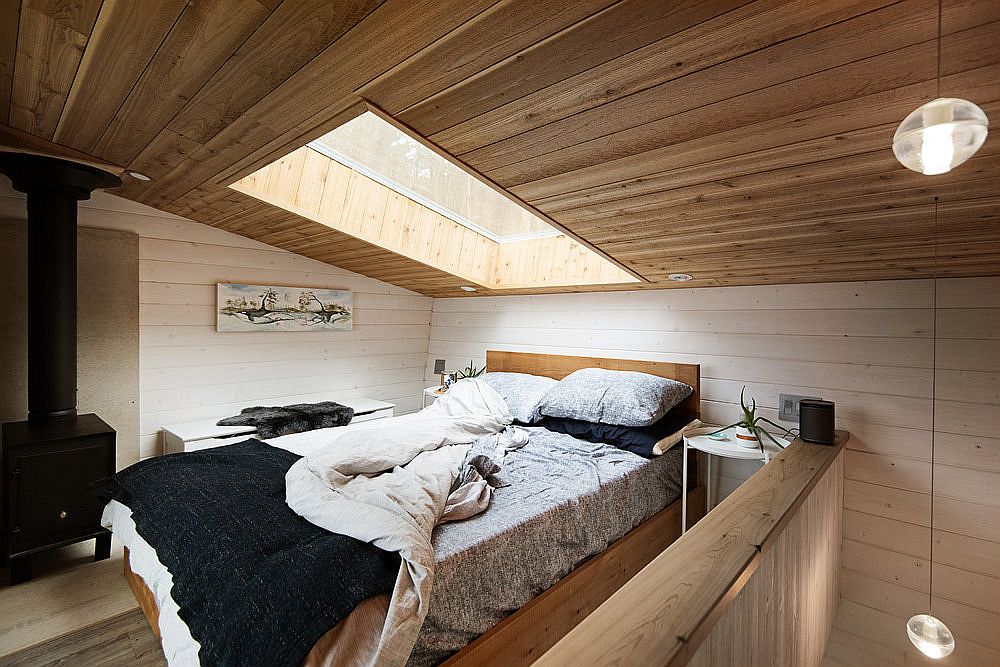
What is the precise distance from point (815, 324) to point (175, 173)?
348cm

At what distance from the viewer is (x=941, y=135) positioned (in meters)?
0.89

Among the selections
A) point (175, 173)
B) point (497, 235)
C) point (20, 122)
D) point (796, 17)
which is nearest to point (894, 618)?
point (796, 17)

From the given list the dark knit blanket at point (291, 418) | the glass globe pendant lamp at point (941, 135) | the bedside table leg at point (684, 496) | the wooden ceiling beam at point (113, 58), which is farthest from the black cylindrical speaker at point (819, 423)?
the dark knit blanket at point (291, 418)

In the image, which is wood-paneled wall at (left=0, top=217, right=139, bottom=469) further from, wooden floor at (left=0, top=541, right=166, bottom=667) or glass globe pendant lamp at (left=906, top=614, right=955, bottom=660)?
glass globe pendant lamp at (left=906, top=614, right=955, bottom=660)

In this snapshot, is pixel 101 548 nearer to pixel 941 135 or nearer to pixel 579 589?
pixel 579 589

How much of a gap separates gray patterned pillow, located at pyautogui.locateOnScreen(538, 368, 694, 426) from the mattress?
A: 196 mm

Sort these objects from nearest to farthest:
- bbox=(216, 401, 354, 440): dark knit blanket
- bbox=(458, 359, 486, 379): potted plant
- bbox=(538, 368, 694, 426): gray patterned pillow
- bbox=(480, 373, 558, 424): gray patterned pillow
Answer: bbox=(538, 368, 694, 426): gray patterned pillow < bbox=(480, 373, 558, 424): gray patterned pillow < bbox=(216, 401, 354, 440): dark knit blanket < bbox=(458, 359, 486, 379): potted plant

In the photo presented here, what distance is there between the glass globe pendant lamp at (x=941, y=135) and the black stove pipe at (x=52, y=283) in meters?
3.29

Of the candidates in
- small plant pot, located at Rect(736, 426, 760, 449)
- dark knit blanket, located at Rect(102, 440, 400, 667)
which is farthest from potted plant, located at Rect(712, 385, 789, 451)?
dark knit blanket, located at Rect(102, 440, 400, 667)

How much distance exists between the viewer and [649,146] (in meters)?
1.59

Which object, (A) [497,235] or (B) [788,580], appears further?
(A) [497,235]

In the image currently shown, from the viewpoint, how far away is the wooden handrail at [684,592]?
0.79 m

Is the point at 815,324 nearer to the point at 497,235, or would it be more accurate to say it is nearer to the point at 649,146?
the point at 649,146

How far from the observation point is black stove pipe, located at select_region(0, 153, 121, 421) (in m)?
2.56
